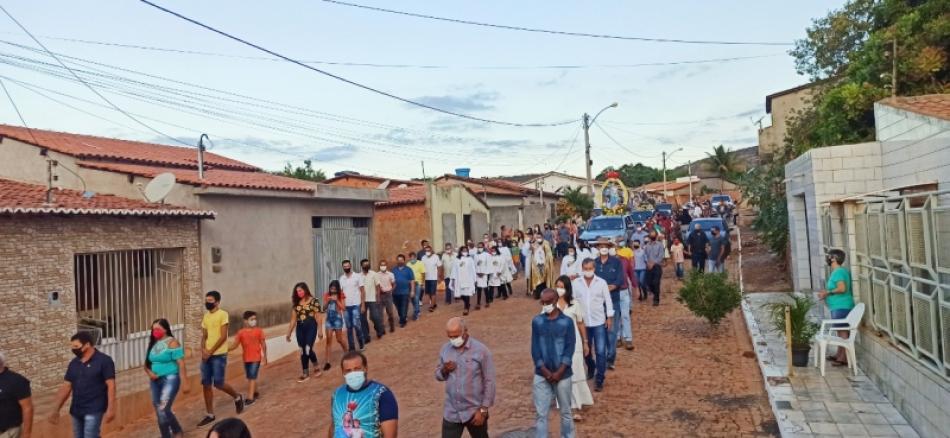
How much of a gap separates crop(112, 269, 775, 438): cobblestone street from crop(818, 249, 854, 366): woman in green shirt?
1.30 meters

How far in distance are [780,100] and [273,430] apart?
93.3ft

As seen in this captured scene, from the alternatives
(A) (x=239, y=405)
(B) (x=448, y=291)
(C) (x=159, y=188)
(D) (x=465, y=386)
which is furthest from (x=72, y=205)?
(B) (x=448, y=291)

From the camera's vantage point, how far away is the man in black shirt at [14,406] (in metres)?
5.97

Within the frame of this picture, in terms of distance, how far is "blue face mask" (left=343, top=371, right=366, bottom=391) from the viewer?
4.57 m

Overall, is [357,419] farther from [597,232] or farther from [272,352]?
[597,232]

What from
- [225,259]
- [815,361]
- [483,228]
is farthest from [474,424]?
[483,228]

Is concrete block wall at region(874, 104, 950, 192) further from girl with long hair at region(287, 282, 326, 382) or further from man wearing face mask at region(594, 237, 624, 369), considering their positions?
girl with long hair at region(287, 282, 326, 382)

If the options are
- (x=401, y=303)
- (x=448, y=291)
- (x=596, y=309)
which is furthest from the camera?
(x=448, y=291)

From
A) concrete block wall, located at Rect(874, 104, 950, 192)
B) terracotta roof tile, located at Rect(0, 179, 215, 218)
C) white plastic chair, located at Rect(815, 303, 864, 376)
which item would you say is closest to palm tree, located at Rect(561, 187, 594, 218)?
concrete block wall, located at Rect(874, 104, 950, 192)

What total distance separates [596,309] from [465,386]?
10.3 ft

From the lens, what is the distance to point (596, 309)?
27.2ft

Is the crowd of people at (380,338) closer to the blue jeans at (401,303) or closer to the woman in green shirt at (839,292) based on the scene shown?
the blue jeans at (401,303)

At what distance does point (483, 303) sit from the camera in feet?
56.8

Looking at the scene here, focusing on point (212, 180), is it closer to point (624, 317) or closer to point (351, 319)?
point (351, 319)
